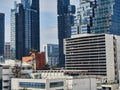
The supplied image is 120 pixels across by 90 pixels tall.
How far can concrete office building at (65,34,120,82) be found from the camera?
178500mm

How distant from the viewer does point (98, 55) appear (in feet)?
600

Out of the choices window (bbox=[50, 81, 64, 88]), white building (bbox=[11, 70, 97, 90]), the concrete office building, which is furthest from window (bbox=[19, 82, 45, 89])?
the concrete office building

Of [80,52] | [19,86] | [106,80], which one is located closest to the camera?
[19,86]

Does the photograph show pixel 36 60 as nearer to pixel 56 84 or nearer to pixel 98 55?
pixel 98 55

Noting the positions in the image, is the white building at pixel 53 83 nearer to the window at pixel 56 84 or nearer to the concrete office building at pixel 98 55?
the window at pixel 56 84

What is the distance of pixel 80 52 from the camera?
19450 cm

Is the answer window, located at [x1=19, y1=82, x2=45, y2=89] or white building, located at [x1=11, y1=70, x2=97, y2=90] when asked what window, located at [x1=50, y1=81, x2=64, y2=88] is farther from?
window, located at [x1=19, y1=82, x2=45, y2=89]

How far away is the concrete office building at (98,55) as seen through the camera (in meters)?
178

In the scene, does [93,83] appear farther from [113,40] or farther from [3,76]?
[113,40]

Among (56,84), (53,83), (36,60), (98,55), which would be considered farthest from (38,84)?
(98,55)

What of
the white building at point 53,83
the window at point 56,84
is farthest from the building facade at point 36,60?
the window at point 56,84

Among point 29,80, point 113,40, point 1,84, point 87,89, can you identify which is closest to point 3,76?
point 1,84

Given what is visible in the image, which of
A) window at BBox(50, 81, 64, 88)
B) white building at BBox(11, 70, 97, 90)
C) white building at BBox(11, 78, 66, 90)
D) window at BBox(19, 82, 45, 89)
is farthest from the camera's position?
window at BBox(50, 81, 64, 88)

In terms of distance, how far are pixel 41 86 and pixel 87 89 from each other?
75.8ft
